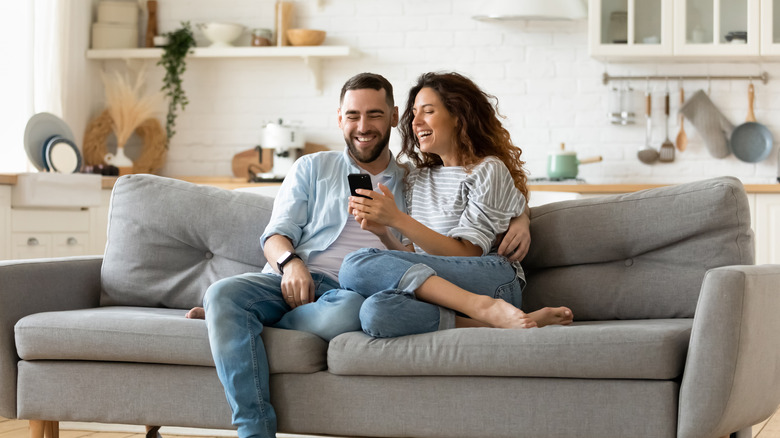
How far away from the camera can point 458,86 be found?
251 cm

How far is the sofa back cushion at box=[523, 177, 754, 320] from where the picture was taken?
88.1 inches

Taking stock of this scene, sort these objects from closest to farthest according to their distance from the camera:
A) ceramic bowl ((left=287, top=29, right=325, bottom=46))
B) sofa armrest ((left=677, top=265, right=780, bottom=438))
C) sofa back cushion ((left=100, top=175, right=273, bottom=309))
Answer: sofa armrest ((left=677, top=265, right=780, bottom=438)) < sofa back cushion ((left=100, top=175, right=273, bottom=309)) < ceramic bowl ((left=287, top=29, right=325, bottom=46))

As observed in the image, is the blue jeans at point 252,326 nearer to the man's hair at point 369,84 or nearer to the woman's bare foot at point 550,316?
the woman's bare foot at point 550,316

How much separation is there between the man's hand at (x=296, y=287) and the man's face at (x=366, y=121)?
442 mm

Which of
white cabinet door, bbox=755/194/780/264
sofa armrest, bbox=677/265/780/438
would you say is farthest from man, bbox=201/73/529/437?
white cabinet door, bbox=755/194/780/264

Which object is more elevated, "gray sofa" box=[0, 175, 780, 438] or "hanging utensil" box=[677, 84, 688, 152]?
"hanging utensil" box=[677, 84, 688, 152]

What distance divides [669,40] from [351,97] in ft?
8.26

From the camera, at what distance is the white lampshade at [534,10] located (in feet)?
14.6

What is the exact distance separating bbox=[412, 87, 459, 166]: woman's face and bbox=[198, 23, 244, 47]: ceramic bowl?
2734 mm

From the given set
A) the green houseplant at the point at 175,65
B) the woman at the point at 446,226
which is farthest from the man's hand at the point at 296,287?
the green houseplant at the point at 175,65

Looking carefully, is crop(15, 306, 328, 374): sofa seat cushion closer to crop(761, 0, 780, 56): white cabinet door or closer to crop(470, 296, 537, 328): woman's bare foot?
crop(470, 296, 537, 328): woman's bare foot

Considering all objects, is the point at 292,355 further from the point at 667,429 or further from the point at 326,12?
the point at 326,12

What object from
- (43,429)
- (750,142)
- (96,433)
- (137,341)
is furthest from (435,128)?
(750,142)

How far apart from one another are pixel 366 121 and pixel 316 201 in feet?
0.88
